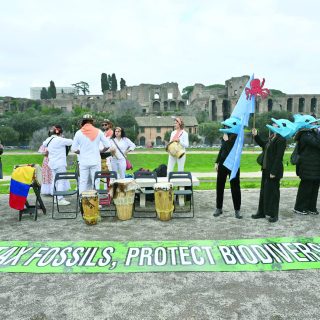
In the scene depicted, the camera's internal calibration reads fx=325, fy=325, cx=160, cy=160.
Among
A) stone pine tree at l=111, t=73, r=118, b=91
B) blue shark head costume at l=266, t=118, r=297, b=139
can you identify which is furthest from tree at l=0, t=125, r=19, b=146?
blue shark head costume at l=266, t=118, r=297, b=139

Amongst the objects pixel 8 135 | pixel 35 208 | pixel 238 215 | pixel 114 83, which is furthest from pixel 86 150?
pixel 114 83

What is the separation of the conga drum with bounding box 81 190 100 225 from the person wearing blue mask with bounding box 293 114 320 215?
14.9ft

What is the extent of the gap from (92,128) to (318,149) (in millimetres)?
5025

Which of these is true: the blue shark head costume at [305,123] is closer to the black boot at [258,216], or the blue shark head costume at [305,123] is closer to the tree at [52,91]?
the black boot at [258,216]

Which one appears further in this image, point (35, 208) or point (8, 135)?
point (8, 135)

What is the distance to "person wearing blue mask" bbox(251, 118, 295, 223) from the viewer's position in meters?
6.55

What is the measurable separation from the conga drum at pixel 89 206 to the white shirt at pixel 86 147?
100cm

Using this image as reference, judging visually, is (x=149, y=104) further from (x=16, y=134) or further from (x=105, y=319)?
(x=105, y=319)

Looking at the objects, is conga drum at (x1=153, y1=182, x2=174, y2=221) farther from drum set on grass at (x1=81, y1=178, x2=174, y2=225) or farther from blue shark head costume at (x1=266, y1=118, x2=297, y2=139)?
blue shark head costume at (x1=266, y1=118, x2=297, y2=139)

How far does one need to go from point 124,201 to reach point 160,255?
2.08 meters

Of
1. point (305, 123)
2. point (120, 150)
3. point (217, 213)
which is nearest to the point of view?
point (305, 123)

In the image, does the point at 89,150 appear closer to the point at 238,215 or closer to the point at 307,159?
the point at 238,215

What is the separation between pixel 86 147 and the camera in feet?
23.8

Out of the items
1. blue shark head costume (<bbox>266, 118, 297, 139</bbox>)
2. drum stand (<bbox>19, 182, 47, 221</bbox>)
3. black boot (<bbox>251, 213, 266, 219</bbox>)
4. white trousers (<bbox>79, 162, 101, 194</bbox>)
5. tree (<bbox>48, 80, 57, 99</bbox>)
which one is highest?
tree (<bbox>48, 80, 57, 99</bbox>)
